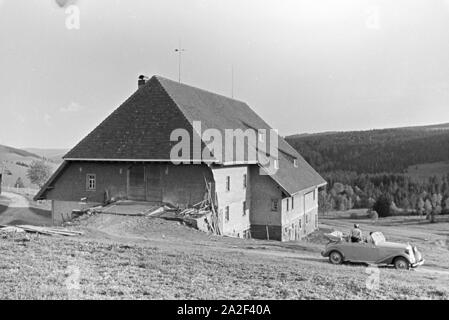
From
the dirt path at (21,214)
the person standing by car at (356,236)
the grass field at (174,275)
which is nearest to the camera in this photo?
the grass field at (174,275)

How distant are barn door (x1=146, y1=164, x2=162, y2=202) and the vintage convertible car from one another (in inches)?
571

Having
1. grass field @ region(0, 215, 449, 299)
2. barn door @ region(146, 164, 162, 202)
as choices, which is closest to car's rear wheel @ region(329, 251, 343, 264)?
grass field @ region(0, 215, 449, 299)

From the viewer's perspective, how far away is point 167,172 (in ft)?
101

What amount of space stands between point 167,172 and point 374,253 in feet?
51.2

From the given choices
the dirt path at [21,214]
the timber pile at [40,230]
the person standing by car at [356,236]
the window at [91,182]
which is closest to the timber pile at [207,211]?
the window at [91,182]

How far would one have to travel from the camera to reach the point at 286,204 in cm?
3678

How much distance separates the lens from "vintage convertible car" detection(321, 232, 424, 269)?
1805 centimetres

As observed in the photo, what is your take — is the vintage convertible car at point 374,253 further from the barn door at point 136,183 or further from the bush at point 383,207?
the bush at point 383,207

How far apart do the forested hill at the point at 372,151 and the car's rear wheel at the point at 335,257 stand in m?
148

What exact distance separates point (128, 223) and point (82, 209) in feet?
20.3

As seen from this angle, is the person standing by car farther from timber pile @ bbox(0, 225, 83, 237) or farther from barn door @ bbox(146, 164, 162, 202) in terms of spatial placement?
barn door @ bbox(146, 164, 162, 202)

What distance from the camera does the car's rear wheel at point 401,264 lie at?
17945mm
